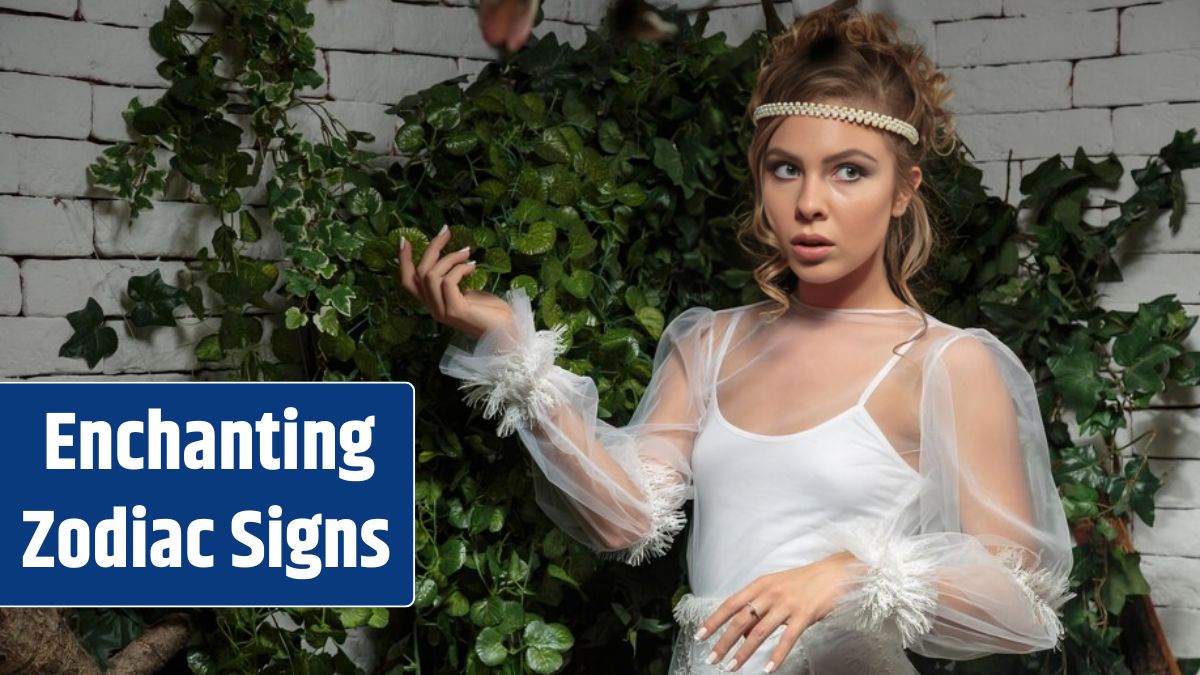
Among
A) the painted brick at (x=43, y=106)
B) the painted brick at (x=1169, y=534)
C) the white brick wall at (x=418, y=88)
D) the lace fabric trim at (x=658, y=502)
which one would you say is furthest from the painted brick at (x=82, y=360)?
the painted brick at (x=1169, y=534)

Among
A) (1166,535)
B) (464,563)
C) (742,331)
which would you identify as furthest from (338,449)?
(1166,535)

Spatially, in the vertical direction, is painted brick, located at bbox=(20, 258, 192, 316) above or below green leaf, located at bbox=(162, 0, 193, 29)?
below

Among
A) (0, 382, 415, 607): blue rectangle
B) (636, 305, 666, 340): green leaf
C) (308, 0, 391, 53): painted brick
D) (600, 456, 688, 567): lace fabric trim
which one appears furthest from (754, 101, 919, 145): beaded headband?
(308, 0, 391, 53): painted brick

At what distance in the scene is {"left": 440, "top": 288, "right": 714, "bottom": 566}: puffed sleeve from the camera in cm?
149

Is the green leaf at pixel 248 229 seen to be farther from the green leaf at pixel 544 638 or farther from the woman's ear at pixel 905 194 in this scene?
the woman's ear at pixel 905 194

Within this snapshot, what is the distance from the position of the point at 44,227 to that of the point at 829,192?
1.12 metres

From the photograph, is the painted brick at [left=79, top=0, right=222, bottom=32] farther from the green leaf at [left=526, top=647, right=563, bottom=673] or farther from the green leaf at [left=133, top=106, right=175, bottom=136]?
the green leaf at [left=526, top=647, right=563, bottom=673]

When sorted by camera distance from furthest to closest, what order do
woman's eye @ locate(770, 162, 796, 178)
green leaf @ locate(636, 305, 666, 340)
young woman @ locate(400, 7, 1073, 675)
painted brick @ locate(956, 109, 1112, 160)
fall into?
painted brick @ locate(956, 109, 1112, 160) → green leaf @ locate(636, 305, 666, 340) → woman's eye @ locate(770, 162, 796, 178) → young woman @ locate(400, 7, 1073, 675)

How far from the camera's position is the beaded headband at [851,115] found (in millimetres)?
1427

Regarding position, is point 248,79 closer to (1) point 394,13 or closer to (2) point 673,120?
(1) point 394,13

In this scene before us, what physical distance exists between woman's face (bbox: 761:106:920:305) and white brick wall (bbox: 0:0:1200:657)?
771 mm

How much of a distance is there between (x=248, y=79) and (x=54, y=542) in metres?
0.70

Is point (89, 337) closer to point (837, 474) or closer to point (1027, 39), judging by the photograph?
point (837, 474)

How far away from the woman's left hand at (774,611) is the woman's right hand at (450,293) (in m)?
0.43
